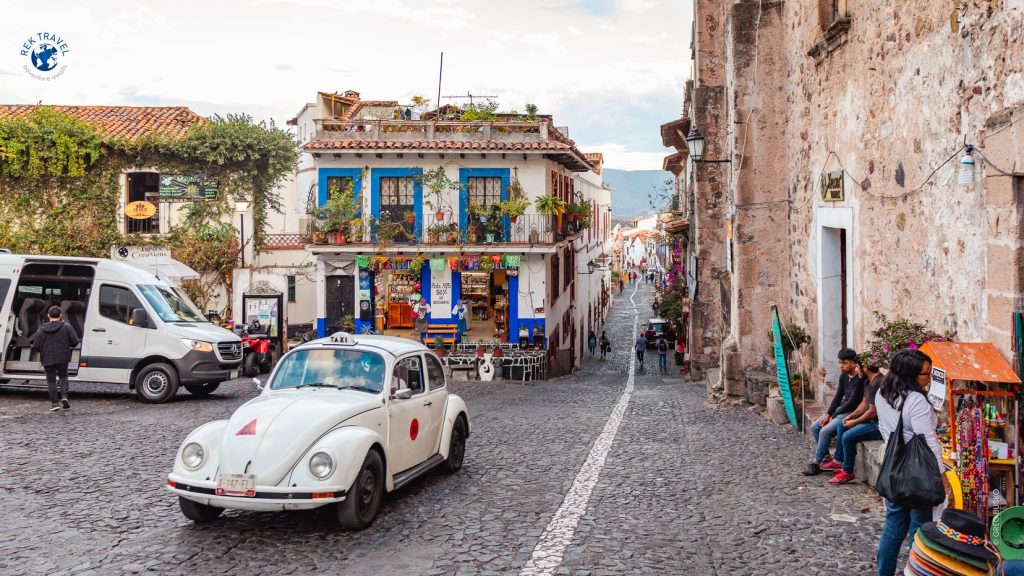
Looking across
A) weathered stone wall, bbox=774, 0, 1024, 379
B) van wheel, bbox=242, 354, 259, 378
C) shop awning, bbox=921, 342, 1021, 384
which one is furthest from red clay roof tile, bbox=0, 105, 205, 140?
shop awning, bbox=921, 342, 1021, 384

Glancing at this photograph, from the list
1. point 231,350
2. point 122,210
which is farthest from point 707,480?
point 122,210

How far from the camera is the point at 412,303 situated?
26.8 metres

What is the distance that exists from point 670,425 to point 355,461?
23.6 feet

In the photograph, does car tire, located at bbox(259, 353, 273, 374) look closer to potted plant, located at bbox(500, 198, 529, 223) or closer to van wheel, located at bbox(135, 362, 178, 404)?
van wheel, located at bbox(135, 362, 178, 404)

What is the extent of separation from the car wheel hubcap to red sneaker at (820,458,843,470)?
37.0ft

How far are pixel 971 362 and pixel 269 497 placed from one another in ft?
17.5

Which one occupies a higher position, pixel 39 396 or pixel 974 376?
pixel 974 376

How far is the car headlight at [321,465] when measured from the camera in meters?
6.64

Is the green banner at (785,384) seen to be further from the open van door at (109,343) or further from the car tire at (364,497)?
the open van door at (109,343)

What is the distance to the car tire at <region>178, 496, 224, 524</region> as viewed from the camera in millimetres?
6914

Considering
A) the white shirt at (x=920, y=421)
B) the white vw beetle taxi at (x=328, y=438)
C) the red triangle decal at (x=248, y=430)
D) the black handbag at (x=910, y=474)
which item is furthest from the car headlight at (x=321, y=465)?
the white shirt at (x=920, y=421)

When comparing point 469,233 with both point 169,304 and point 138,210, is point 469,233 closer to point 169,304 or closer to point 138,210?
point 138,210

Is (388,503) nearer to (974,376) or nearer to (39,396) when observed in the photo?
(974,376)

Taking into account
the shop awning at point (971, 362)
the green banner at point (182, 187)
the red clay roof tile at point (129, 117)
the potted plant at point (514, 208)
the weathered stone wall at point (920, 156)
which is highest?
the red clay roof tile at point (129, 117)
